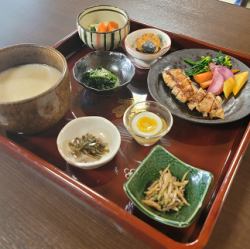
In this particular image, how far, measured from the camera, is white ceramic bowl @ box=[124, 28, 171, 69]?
1319 mm

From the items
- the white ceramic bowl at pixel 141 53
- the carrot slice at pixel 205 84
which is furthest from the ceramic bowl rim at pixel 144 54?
the carrot slice at pixel 205 84

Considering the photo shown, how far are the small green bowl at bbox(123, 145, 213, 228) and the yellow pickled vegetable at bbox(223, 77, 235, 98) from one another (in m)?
0.44

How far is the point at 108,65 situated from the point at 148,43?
208mm

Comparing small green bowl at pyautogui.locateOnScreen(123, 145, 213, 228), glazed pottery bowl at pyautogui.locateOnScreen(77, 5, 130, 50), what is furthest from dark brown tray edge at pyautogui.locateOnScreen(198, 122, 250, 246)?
glazed pottery bowl at pyautogui.locateOnScreen(77, 5, 130, 50)

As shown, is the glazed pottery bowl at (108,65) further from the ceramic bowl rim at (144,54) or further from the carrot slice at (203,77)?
the carrot slice at (203,77)

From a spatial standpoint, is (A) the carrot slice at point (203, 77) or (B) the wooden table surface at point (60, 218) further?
(A) the carrot slice at point (203, 77)

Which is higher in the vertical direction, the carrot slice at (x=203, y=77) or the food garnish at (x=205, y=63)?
the food garnish at (x=205, y=63)

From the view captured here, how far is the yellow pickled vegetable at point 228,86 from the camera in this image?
1229mm

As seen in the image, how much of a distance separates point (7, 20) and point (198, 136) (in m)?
1.26

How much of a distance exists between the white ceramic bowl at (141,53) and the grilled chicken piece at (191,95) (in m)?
0.10

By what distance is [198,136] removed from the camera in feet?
3.56

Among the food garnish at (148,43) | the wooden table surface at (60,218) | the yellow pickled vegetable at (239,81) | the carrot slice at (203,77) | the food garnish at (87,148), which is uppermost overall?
the food garnish at (148,43)

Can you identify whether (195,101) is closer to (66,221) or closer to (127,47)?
(127,47)

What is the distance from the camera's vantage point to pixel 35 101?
892 millimetres
